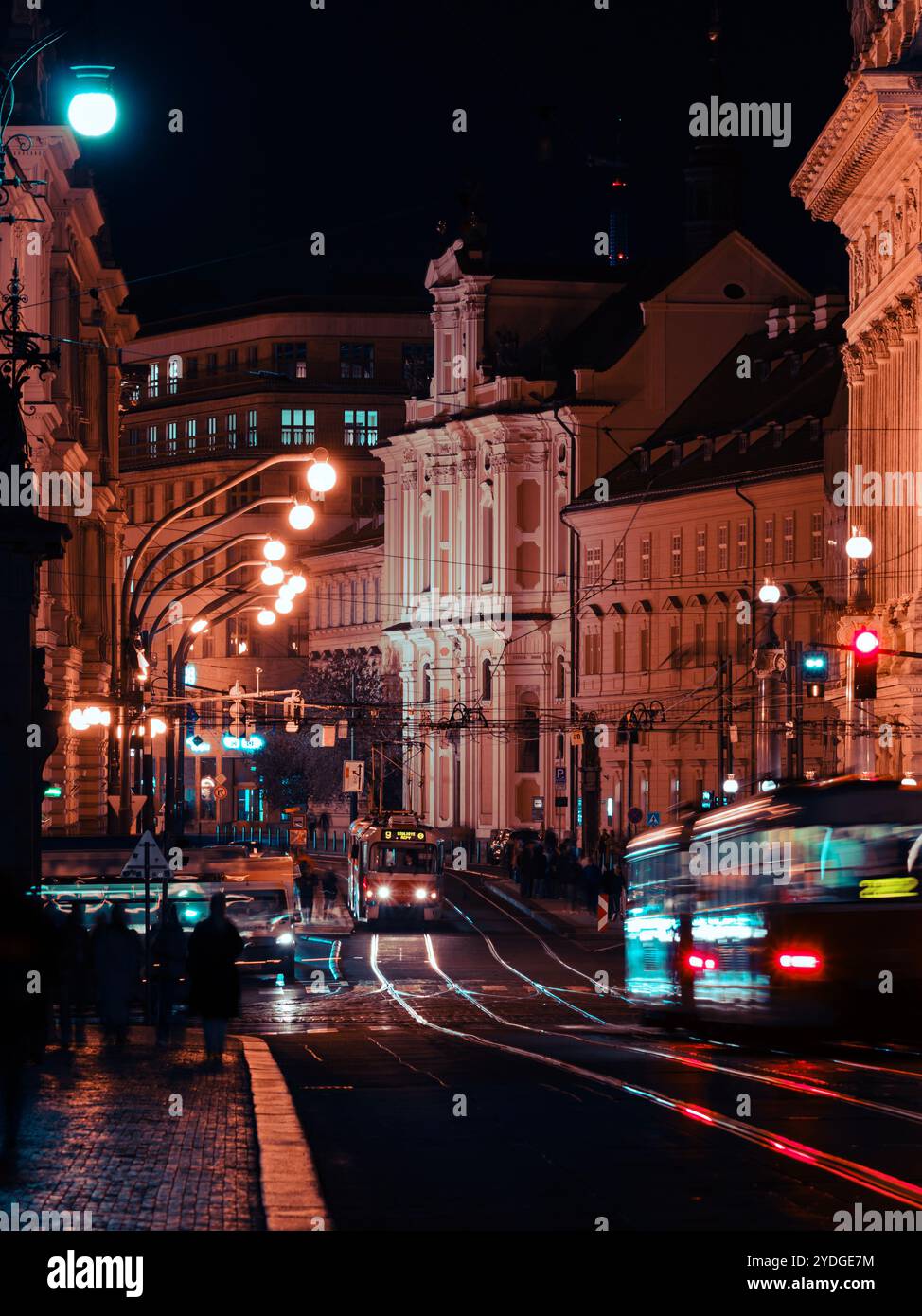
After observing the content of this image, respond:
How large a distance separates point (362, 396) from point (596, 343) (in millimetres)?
50905

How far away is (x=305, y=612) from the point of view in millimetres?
161375

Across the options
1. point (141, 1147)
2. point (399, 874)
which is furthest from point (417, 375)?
point (141, 1147)

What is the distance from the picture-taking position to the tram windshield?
7288 cm

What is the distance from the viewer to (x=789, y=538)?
89688 mm

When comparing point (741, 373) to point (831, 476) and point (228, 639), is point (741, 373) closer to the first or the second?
point (831, 476)

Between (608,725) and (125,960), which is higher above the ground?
(608,725)

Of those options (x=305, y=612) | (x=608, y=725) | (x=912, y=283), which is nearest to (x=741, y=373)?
(x=608, y=725)

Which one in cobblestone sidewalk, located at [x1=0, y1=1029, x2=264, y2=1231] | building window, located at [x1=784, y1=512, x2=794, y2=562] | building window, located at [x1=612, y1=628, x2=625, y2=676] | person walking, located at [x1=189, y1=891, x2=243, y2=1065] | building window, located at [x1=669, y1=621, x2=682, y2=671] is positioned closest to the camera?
cobblestone sidewalk, located at [x1=0, y1=1029, x2=264, y2=1231]

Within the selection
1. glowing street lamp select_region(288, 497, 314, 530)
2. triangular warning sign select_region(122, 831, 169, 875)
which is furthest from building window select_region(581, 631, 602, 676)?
glowing street lamp select_region(288, 497, 314, 530)

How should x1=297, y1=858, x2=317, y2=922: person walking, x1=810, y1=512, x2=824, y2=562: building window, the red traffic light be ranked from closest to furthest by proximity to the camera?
the red traffic light → x1=297, y1=858, x2=317, y2=922: person walking → x1=810, y1=512, x2=824, y2=562: building window

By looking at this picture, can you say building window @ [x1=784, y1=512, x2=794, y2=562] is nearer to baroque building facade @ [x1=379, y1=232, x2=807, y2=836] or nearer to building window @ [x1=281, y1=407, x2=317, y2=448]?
baroque building facade @ [x1=379, y1=232, x2=807, y2=836]

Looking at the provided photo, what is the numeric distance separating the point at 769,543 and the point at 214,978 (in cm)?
6749

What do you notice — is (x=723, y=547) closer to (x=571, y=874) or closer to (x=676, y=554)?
(x=676, y=554)

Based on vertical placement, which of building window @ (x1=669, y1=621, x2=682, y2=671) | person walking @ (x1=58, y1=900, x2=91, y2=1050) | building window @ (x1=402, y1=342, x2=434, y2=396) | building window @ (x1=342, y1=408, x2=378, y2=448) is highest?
building window @ (x1=342, y1=408, x2=378, y2=448)
